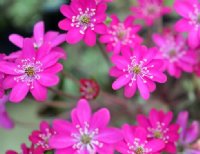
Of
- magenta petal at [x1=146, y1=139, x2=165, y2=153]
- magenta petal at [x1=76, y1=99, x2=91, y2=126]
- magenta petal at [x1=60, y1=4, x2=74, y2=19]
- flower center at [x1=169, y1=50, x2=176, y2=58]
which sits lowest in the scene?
magenta petal at [x1=146, y1=139, x2=165, y2=153]

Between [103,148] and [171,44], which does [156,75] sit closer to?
[103,148]

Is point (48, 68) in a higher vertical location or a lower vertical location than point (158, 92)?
lower

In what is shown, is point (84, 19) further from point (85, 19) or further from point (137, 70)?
point (137, 70)

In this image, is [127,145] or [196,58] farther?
[196,58]

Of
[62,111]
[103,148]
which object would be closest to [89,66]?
[62,111]

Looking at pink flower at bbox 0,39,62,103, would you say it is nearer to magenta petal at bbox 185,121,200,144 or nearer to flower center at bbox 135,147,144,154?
flower center at bbox 135,147,144,154

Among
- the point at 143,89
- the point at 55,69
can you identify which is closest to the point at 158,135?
the point at 143,89

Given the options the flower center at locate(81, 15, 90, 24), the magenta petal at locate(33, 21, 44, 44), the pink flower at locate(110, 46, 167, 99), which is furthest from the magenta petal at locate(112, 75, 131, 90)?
the magenta petal at locate(33, 21, 44, 44)
